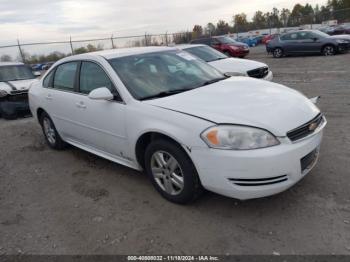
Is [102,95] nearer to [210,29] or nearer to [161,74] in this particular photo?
[161,74]

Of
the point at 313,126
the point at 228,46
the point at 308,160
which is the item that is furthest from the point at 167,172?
the point at 228,46

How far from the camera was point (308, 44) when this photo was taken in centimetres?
1850

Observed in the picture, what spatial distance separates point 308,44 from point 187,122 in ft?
56.6

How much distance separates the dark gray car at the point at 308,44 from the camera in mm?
17766

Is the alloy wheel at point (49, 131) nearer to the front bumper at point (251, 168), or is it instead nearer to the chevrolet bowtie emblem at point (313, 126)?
the front bumper at point (251, 168)

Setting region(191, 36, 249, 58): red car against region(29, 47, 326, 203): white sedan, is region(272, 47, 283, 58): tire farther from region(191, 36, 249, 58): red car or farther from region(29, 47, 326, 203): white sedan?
region(29, 47, 326, 203): white sedan

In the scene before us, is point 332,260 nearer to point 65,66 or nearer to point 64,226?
point 64,226

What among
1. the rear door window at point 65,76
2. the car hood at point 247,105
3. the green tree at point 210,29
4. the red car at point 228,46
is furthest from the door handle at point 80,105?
the green tree at point 210,29

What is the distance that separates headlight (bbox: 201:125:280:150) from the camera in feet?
10.3

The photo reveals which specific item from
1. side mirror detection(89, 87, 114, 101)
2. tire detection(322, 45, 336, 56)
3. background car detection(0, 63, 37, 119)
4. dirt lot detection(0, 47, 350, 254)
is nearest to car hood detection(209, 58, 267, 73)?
dirt lot detection(0, 47, 350, 254)

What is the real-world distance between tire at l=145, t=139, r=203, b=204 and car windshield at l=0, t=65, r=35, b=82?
8.08m

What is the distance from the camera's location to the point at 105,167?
5105 mm

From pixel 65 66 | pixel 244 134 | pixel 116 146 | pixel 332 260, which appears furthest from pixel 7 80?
pixel 332 260

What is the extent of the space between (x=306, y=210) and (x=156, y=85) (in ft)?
6.95
